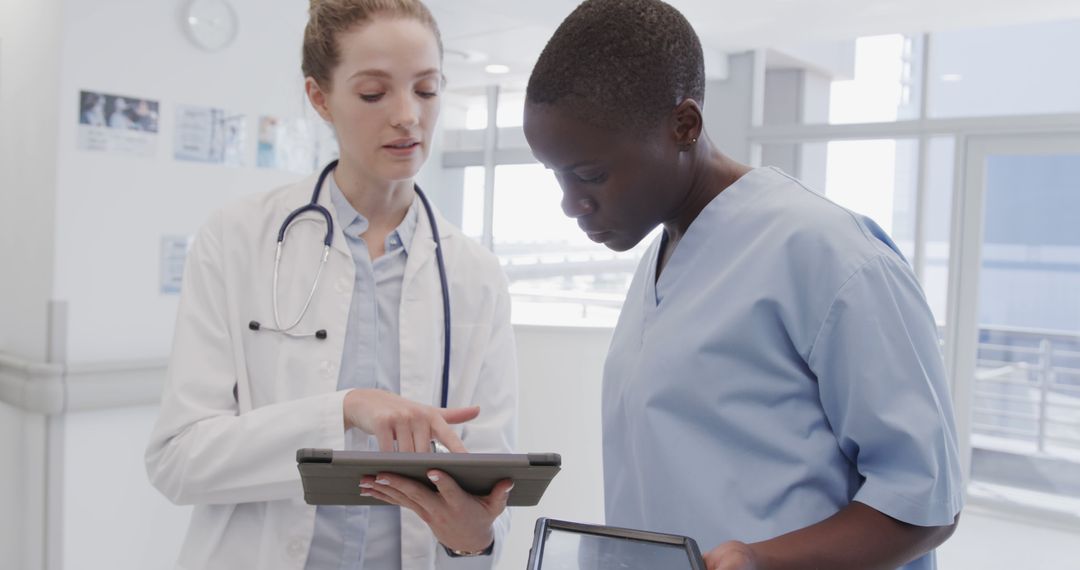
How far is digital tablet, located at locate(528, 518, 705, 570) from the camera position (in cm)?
67

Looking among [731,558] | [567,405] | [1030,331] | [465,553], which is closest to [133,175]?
[567,405]

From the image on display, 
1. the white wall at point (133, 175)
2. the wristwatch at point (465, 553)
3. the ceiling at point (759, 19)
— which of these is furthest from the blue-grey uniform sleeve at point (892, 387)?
the ceiling at point (759, 19)

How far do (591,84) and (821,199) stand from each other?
0.26 m

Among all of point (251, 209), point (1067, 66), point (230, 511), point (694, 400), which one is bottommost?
point (230, 511)

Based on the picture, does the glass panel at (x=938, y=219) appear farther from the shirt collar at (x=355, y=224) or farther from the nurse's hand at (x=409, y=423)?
the nurse's hand at (x=409, y=423)

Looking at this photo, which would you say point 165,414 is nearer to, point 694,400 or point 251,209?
point 251,209

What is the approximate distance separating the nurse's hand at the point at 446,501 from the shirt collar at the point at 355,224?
0.41m

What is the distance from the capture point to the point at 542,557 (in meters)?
0.66

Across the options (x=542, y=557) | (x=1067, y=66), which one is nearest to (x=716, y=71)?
(x=1067, y=66)

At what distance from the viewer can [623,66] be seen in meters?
0.86

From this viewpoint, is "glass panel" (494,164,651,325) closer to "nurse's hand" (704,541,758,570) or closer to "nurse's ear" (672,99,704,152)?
"nurse's ear" (672,99,704,152)

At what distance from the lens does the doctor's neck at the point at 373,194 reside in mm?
1232

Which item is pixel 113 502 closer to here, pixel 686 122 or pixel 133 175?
pixel 133 175

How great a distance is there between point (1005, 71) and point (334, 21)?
500 centimetres
